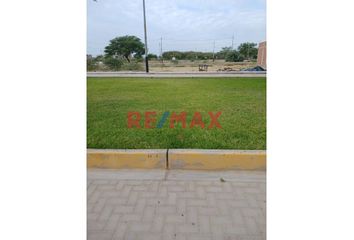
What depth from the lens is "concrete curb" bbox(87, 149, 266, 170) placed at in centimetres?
299

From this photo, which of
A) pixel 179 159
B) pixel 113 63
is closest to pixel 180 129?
pixel 179 159

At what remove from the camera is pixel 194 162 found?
9.89 ft

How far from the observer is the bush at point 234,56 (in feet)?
103

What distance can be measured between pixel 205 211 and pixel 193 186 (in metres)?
0.43

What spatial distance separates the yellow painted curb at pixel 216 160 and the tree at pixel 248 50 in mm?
31262

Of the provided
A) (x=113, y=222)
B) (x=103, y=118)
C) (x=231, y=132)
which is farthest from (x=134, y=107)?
(x=113, y=222)

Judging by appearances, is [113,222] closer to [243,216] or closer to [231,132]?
[243,216]

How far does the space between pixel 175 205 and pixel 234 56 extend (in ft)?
103

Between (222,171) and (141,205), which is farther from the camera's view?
(222,171)

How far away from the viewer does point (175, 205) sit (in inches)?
91.7

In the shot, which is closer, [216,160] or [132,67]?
[216,160]

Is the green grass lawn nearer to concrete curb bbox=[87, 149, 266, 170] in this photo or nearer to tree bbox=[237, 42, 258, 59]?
concrete curb bbox=[87, 149, 266, 170]

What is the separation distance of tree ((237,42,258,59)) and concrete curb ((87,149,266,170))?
31274 millimetres

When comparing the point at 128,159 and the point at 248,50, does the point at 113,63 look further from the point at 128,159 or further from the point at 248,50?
the point at 128,159
